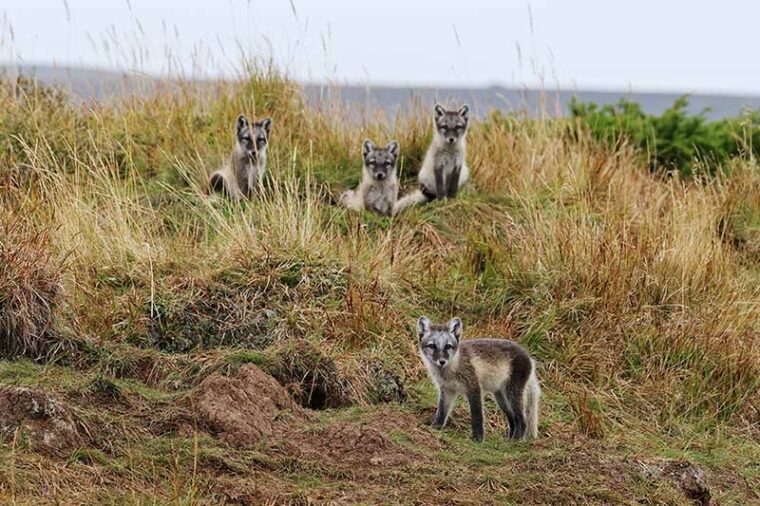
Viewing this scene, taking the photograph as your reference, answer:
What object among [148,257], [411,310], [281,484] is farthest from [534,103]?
[281,484]

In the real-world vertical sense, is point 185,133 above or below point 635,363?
above

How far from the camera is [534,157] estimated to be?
493 inches

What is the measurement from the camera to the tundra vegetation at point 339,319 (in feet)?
20.3

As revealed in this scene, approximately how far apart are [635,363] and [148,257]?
3529 millimetres

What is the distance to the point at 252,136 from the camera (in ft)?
38.1

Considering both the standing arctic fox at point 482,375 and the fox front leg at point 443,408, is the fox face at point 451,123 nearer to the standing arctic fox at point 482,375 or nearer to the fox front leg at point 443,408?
the standing arctic fox at point 482,375

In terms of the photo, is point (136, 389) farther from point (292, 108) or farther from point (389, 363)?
point (292, 108)

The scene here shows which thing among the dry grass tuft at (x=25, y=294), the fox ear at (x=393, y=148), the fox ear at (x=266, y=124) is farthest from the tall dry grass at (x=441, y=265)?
the fox ear at (x=393, y=148)

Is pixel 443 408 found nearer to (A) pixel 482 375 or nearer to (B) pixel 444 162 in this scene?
(A) pixel 482 375

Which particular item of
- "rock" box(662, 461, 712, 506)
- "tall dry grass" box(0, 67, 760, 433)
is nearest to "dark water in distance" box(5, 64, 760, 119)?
"tall dry grass" box(0, 67, 760, 433)

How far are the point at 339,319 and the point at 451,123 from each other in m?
4.37

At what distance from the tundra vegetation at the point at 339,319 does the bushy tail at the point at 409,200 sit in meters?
0.47

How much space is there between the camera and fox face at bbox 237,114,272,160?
11.8m

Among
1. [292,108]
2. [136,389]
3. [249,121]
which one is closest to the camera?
[136,389]
